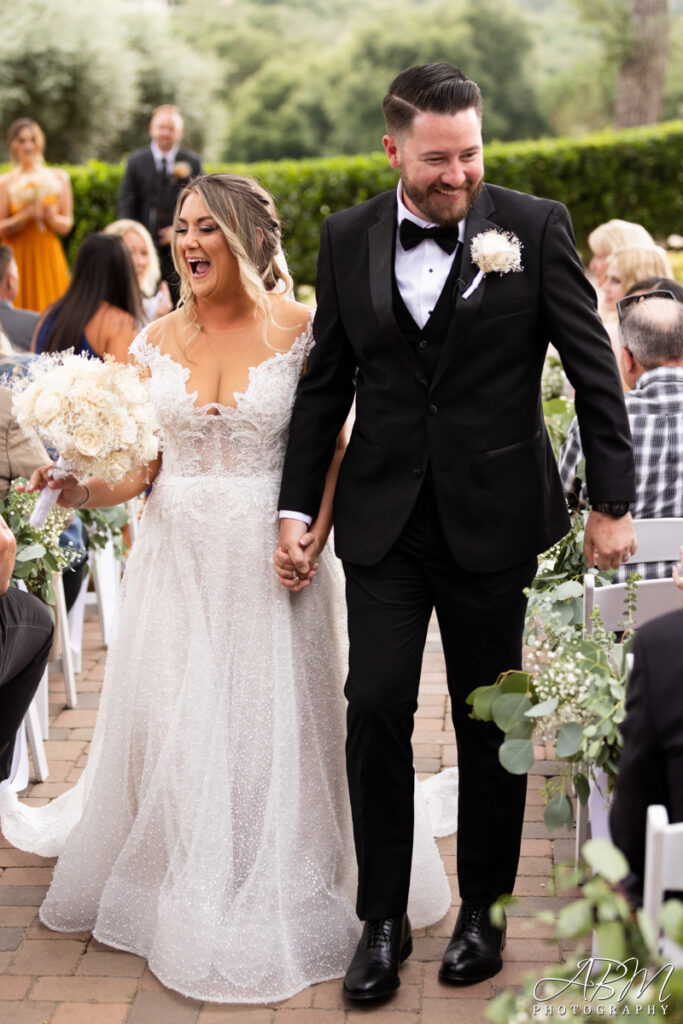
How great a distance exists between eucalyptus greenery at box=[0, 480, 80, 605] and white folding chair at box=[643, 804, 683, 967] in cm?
268

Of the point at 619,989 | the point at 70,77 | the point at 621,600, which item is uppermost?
the point at 70,77

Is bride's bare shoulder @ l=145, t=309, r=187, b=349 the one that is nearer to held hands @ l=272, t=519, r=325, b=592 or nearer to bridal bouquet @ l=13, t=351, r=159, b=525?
bridal bouquet @ l=13, t=351, r=159, b=525

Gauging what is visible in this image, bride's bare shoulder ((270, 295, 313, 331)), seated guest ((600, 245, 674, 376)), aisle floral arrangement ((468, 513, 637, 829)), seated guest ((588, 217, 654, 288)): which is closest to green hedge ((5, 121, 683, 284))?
seated guest ((588, 217, 654, 288))

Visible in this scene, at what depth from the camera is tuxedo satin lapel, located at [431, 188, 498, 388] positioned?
308 centimetres

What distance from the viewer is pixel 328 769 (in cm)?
366

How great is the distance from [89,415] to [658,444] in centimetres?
187

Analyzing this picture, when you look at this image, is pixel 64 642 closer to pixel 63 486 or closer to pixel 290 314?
pixel 63 486

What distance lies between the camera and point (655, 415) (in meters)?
4.07

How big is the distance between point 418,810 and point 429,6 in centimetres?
4713

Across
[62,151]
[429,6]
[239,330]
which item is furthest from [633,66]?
[429,6]

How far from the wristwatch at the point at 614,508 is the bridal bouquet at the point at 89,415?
1.18 meters

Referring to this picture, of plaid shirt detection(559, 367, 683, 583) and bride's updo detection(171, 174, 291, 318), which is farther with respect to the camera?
plaid shirt detection(559, 367, 683, 583)

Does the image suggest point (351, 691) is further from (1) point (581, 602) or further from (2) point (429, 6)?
(2) point (429, 6)

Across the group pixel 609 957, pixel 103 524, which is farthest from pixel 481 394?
pixel 103 524
